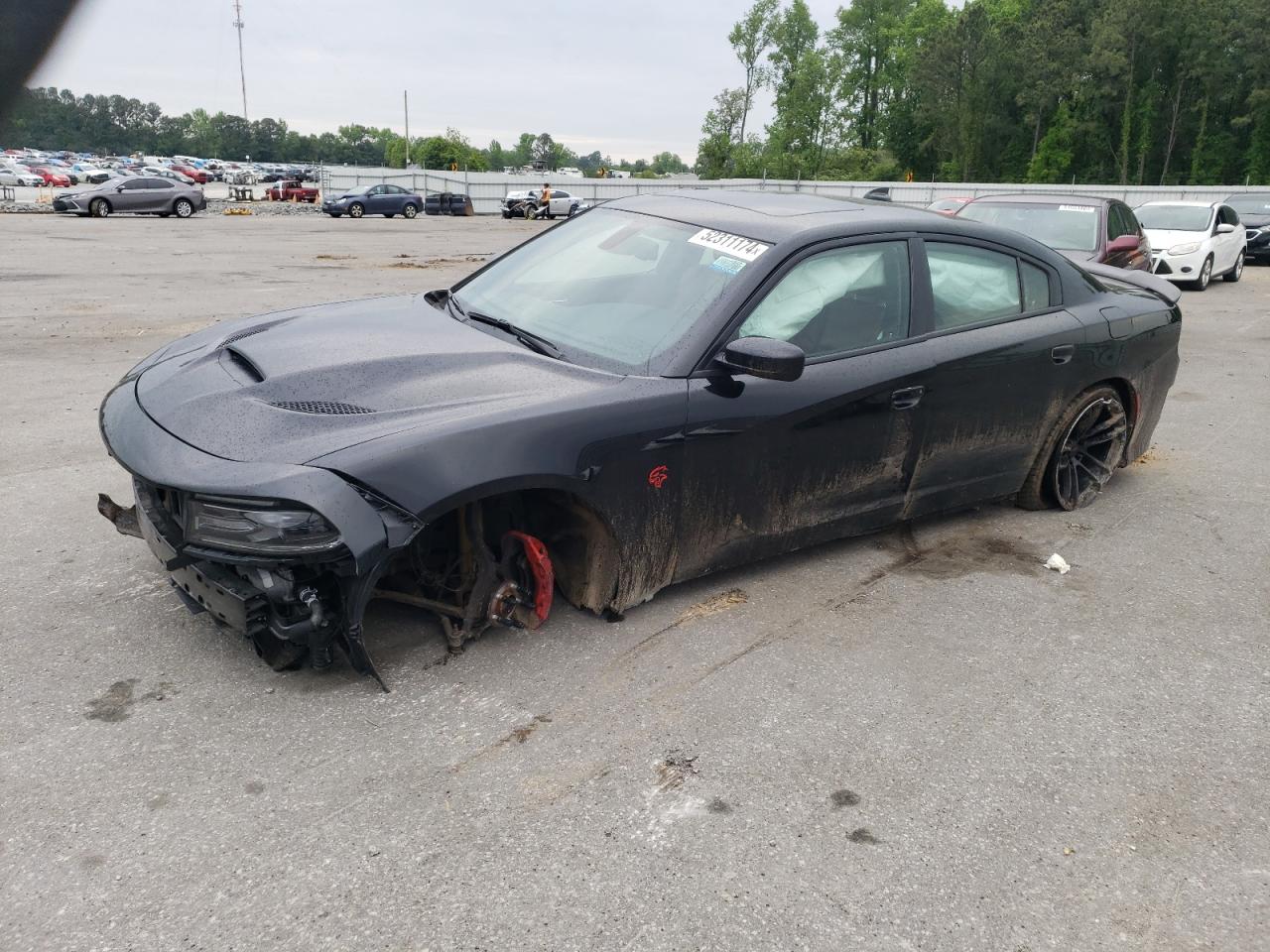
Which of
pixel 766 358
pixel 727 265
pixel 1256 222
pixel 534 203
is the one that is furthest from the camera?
pixel 534 203

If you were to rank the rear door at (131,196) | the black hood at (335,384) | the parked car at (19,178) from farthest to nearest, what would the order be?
1. the parked car at (19,178)
2. the rear door at (131,196)
3. the black hood at (335,384)

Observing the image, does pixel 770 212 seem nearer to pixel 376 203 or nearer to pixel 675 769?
pixel 675 769

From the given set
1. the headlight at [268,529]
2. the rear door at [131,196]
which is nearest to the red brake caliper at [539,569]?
the headlight at [268,529]

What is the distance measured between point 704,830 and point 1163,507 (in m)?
3.98

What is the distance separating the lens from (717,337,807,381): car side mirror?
3498 mm

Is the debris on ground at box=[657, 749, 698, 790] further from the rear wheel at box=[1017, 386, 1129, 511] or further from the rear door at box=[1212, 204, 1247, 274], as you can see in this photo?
the rear door at box=[1212, 204, 1247, 274]

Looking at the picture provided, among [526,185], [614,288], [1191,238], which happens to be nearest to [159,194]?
[526,185]

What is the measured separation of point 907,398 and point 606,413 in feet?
4.71

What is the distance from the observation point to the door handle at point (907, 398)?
13.6ft

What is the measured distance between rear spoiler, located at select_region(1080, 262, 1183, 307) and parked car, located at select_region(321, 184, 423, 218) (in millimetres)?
33796

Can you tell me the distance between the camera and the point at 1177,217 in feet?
56.1

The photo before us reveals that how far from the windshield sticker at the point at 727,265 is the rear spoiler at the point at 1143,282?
2749mm

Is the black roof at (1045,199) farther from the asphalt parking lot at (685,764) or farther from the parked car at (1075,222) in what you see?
the asphalt parking lot at (685,764)

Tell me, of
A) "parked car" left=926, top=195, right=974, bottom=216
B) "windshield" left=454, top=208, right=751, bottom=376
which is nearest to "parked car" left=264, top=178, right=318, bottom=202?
"parked car" left=926, top=195, right=974, bottom=216
